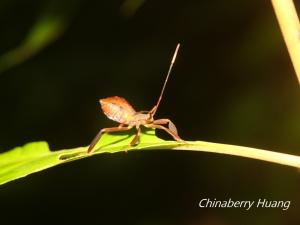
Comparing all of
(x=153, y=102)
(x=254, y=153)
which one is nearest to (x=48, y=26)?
(x=254, y=153)

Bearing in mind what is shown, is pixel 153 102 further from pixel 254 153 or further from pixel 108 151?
pixel 254 153

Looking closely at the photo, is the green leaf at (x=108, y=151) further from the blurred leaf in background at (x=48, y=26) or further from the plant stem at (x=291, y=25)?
the blurred leaf in background at (x=48, y=26)

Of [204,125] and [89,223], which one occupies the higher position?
[204,125]

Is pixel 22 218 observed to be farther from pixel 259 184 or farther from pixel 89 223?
pixel 259 184

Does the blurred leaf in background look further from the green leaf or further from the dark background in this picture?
the dark background

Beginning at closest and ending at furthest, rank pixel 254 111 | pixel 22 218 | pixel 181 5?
pixel 254 111 < pixel 22 218 < pixel 181 5

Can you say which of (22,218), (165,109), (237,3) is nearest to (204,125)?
(165,109)
